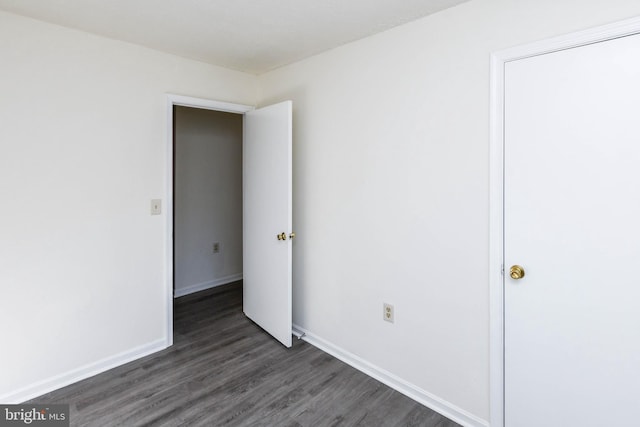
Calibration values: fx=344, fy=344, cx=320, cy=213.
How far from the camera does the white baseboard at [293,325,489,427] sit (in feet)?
6.28

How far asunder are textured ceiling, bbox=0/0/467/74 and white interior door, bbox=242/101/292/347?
1.66 ft

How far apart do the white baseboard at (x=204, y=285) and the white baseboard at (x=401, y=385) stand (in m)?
1.81

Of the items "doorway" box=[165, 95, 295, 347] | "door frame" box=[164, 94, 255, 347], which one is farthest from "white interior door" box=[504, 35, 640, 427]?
"door frame" box=[164, 94, 255, 347]

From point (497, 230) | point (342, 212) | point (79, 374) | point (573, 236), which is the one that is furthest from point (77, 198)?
point (573, 236)

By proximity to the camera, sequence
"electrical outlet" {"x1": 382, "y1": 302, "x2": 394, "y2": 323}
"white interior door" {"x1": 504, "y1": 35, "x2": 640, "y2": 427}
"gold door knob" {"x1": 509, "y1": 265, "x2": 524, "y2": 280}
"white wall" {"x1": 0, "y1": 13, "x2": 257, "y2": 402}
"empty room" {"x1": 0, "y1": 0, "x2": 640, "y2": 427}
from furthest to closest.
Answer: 1. "electrical outlet" {"x1": 382, "y1": 302, "x2": 394, "y2": 323}
2. "white wall" {"x1": 0, "y1": 13, "x2": 257, "y2": 402}
3. "gold door knob" {"x1": 509, "y1": 265, "x2": 524, "y2": 280}
4. "empty room" {"x1": 0, "y1": 0, "x2": 640, "y2": 427}
5. "white interior door" {"x1": 504, "y1": 35, "x2": 640, "y2": 427}

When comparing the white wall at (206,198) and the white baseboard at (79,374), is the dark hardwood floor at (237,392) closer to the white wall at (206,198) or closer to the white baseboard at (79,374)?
the white baseboard at (79,374)

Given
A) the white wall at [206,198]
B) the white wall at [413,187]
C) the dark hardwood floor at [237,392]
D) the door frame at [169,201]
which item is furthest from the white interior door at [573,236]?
the white wall at [206,198]

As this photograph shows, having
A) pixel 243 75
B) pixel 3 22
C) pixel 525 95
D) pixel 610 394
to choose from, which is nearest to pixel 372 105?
pixel 525 95

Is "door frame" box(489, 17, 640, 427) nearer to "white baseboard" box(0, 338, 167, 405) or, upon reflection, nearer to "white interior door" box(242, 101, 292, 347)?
"white interior door" box(242, 101, 292, 347)

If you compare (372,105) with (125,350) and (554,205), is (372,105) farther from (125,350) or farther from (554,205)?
(125,350)

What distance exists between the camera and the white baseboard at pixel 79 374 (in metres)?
2.10

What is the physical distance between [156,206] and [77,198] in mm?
516

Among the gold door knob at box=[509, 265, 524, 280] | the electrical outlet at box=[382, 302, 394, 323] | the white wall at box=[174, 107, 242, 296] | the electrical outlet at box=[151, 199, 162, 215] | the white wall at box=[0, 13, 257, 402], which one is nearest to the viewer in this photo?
the gold door knob at box=[509, 265, 524, 280]

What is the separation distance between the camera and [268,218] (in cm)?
293
